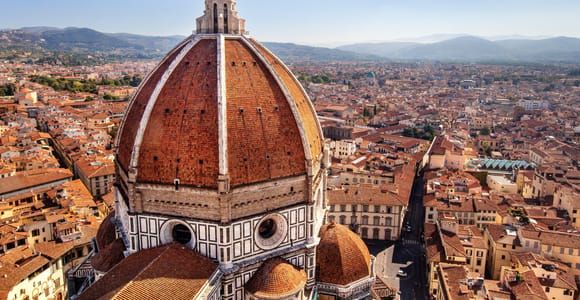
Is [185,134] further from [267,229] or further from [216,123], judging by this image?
[267,229]

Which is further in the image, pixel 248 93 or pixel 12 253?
pixel 12 253

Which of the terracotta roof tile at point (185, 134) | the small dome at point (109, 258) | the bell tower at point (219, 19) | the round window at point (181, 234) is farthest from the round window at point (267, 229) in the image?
the bell tower at point (219, 19)

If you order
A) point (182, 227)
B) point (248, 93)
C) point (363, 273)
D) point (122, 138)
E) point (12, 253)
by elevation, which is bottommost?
point (12, 253)

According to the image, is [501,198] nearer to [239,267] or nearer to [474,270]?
[474,270]

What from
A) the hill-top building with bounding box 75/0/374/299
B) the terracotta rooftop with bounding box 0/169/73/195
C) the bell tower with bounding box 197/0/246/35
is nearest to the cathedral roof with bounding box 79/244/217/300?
the hill-top building with bounding box 75/0/374/299

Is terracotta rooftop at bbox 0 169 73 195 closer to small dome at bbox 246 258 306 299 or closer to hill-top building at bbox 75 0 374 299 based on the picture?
hill-top building at bbox 75 0 374 299

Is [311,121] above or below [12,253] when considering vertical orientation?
above

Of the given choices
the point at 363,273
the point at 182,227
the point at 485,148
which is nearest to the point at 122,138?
the point at 182,227
